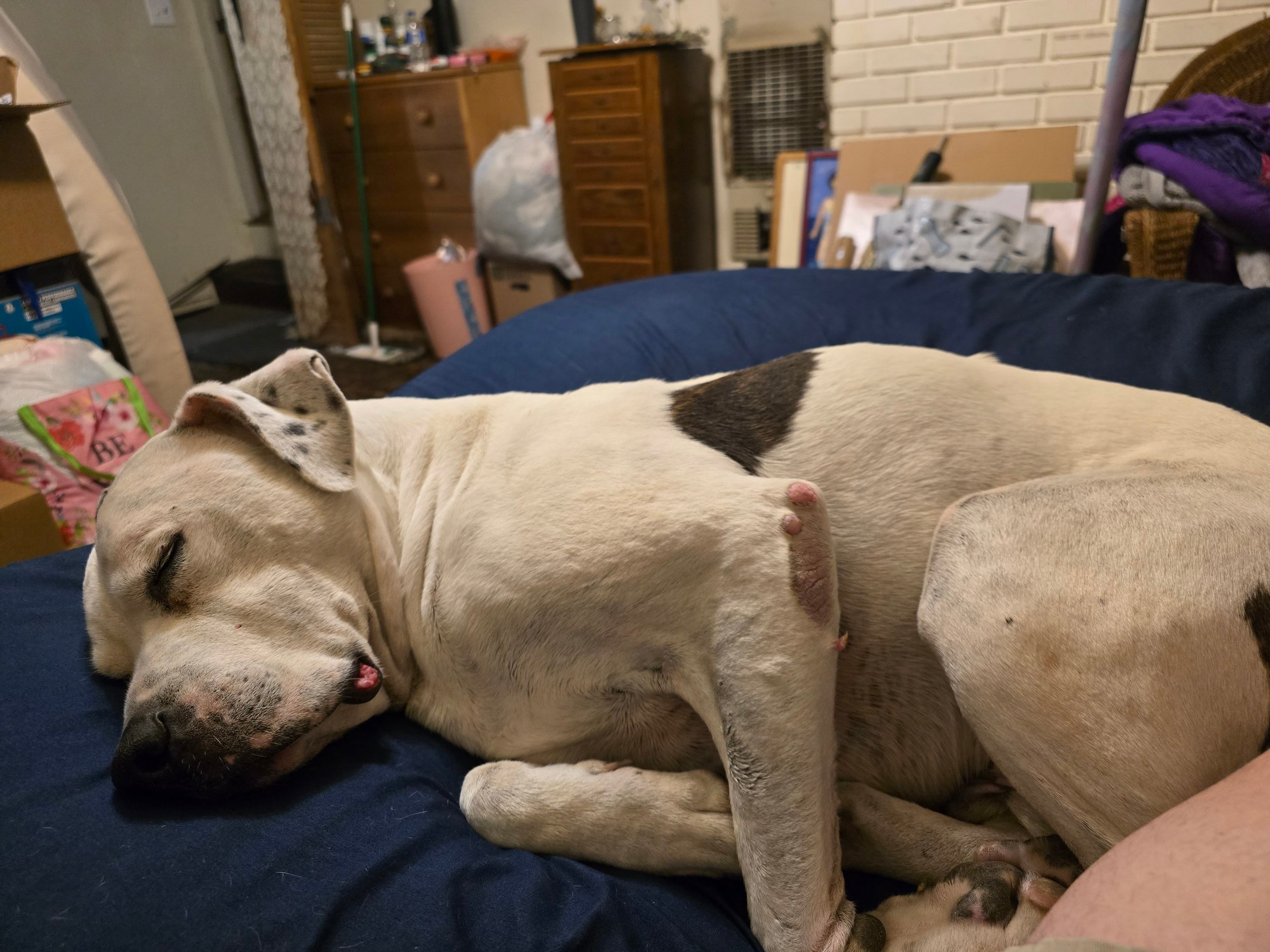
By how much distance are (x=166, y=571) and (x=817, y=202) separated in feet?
13.1

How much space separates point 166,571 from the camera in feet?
4.15

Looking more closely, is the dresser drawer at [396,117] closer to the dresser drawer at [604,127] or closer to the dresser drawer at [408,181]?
the dresser drawer at [408,181]

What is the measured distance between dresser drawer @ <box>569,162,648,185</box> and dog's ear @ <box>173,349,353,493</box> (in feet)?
11.7

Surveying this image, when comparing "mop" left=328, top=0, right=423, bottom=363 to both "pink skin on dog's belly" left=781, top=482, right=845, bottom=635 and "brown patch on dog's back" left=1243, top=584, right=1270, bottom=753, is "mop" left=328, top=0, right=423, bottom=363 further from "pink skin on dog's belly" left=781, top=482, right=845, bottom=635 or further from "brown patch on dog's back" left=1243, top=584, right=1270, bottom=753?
"brown patch on dog's back" left=1243, top=584, right=1270, bottom=753

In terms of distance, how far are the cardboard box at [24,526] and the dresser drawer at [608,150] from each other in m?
3.32

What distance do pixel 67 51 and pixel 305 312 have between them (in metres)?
2.52

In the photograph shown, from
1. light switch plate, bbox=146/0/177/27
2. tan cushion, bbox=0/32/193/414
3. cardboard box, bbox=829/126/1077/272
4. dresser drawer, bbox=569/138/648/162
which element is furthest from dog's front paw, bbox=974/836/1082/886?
dresser drawer, bbox=569/138/648/162

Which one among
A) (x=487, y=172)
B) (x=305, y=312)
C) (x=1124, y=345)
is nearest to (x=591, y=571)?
(x=1124, y=345)

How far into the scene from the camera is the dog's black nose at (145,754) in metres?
1.13

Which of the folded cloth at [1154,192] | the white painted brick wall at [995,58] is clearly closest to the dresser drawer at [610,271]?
the white painted brick wall at [995,58]

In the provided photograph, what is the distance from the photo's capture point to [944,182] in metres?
3.99

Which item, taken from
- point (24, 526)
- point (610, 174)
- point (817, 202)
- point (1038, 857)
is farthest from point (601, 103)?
point (1038, 857)

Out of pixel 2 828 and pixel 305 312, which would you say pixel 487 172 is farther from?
pixel 2 828

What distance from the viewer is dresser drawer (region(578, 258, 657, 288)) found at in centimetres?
487
